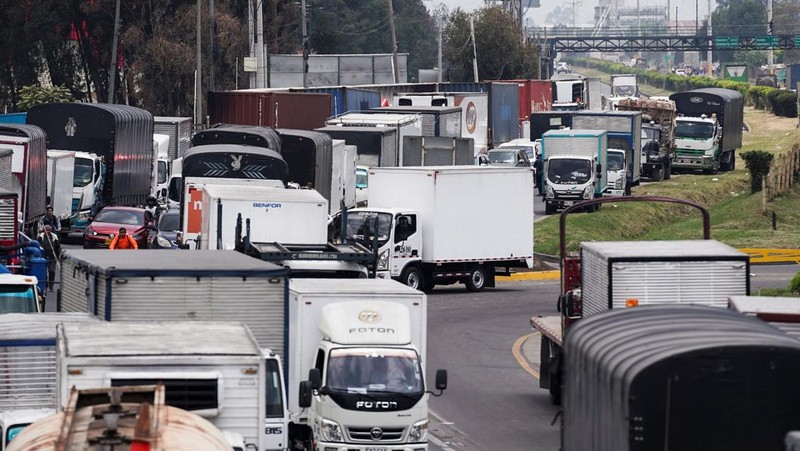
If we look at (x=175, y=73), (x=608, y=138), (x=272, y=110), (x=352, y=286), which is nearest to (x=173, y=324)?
(x=352, y=286)

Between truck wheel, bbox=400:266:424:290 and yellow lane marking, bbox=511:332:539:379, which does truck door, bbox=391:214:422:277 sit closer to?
truck wheel, bbox=400:266:424:290

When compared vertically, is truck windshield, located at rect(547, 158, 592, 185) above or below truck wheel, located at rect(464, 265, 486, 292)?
above

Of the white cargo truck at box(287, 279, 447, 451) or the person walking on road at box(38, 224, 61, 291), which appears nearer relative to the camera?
the white cargo truck at box(287, 279, 447, 451)

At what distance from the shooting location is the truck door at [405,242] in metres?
32.2

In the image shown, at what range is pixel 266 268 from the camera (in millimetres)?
16984

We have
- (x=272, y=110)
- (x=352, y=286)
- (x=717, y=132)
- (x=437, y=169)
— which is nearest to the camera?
(x=352, y=286)

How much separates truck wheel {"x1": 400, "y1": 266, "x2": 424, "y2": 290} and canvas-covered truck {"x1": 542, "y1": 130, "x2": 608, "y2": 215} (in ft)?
61.9

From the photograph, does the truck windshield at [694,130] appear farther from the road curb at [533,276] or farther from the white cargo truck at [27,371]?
the white cargo truck at [27,371]

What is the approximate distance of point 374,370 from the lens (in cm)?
1739

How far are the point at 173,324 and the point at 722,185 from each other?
4913 centimetres

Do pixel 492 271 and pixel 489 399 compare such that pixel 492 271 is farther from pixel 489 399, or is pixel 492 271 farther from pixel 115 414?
pixel 115 414

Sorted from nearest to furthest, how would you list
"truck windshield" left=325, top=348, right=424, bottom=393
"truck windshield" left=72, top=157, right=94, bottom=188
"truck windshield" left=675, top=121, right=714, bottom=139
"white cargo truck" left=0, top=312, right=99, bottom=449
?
"white cargo truck" left=0, top=312, right=99, bottom=449
"truck windshield" left=325, top=348, right=424, bottom=393
"truck windshield" left=72, top=157, right=94, bottom=188
"truck windshield" left=675, top=121, right=714, bottom=139

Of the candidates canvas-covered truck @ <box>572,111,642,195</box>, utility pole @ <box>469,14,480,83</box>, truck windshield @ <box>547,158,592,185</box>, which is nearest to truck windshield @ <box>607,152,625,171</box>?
canvas-covered truck @ <box>572,111,642,195</box>

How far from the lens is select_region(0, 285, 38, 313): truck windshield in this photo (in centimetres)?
2022
